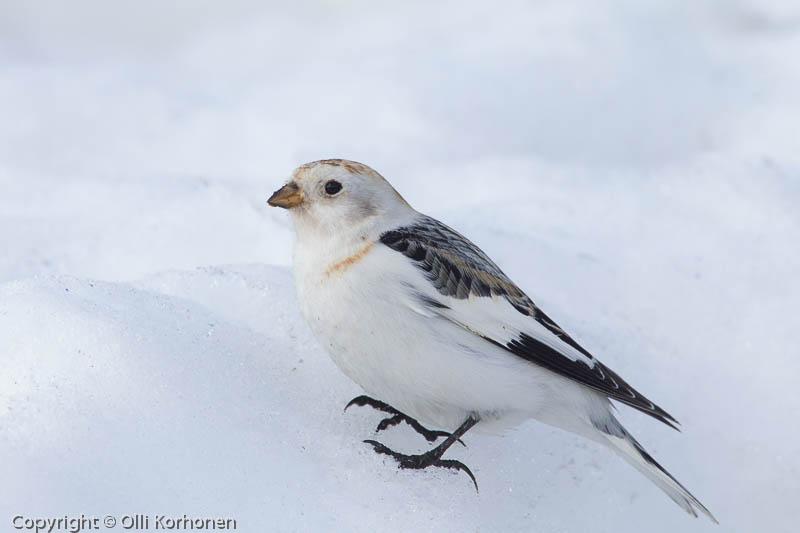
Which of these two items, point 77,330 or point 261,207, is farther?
point 261,207

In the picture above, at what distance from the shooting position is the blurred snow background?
234cm

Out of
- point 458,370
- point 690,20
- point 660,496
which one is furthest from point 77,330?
point 690,20

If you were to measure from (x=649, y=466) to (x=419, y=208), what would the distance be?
2538 mm

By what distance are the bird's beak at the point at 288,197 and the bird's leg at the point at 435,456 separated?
2.19 ft

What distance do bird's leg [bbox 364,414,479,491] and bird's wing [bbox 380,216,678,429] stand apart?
235 millimetres

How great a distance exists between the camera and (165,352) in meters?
2.57

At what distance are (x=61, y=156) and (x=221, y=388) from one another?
9.93 feet

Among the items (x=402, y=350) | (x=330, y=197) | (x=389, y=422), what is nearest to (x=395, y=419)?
(x=389, y=422)

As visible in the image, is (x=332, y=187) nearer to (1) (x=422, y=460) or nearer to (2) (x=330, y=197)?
(2) (x=330, y=197)

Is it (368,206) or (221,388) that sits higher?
(368,206)

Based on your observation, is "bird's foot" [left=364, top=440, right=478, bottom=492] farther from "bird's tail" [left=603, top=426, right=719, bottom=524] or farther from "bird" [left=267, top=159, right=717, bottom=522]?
"bird's tail" [left=603, top=426, right=719, bottom=524]

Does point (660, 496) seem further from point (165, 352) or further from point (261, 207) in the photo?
point (261, 207)

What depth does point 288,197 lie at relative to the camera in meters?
2.67

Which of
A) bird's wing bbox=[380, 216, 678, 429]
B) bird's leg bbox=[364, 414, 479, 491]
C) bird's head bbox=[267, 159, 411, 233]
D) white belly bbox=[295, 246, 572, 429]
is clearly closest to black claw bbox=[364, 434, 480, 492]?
bird's leg bbox=[364, 414, 479, 491]
